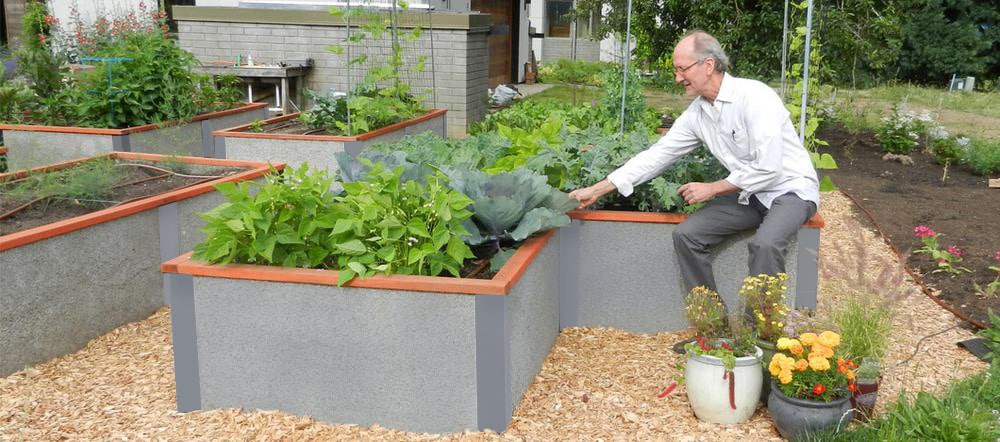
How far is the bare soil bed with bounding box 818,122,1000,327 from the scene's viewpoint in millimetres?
5453

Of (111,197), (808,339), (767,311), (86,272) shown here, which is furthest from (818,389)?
(111,197)

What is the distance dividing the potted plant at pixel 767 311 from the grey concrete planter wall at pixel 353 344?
90 cm

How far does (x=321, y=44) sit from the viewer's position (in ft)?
35.6

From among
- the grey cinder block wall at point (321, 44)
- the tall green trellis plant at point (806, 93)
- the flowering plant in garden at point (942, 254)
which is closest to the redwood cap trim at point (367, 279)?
the tall green trellis plant at point (806, 93)

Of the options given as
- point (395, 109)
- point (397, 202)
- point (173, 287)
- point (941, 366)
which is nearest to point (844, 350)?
point (941, 366)

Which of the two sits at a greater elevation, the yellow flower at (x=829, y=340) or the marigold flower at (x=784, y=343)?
the yellow flower at (x=829, y=340)

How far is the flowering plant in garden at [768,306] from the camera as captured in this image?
365cm

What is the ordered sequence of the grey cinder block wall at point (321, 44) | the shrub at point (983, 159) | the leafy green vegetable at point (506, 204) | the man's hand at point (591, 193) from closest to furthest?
the leafy green vegetable at point (506, 204) < the man's hand at point (591, 193) < the shrub at point (983, 159) < the grey cinder block wall at point (321, 44)

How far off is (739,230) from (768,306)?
668 mm

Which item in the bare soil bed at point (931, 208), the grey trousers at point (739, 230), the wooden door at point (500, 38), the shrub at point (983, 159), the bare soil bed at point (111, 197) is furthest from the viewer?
the wooden door at point (500, 38)

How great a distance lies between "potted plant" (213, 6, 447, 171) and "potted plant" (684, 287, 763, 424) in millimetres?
3848

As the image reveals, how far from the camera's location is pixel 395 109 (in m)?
8.44

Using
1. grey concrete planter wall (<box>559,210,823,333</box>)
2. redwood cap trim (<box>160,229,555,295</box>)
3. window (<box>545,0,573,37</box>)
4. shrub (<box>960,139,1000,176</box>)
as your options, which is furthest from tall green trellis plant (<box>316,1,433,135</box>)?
window (<box>545,0,573,37</box>)

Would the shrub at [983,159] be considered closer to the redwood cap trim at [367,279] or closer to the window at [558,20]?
the redwood cap trim at [367,279]
